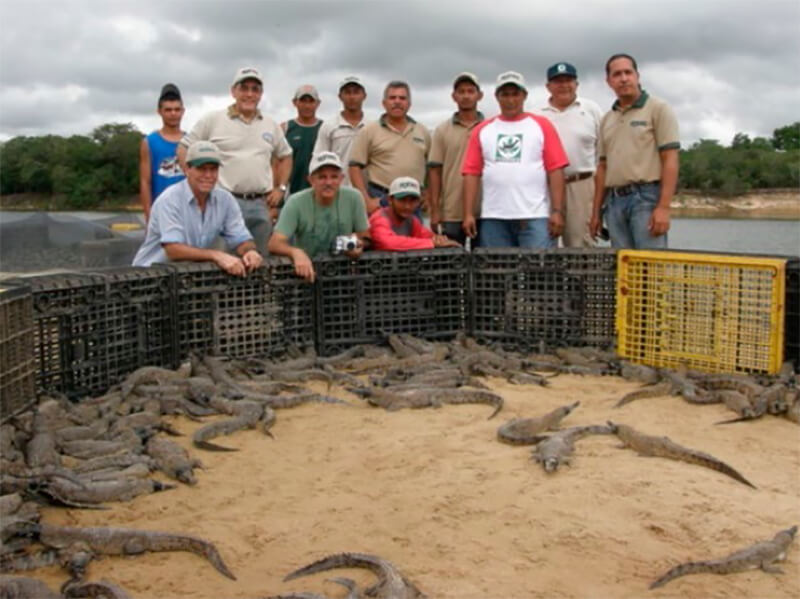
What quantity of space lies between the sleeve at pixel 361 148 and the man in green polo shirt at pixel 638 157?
2123 millimetres

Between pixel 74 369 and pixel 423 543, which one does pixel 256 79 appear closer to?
pixel 74 369

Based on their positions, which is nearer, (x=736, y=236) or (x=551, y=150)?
(x=551, y=150)

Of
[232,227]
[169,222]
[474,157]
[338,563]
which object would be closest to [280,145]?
[232,227]

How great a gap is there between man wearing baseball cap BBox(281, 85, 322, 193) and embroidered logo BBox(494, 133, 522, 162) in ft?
7.63

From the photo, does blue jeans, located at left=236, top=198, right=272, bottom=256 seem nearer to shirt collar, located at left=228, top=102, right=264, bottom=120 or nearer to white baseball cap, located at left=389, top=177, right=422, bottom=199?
shirt collar, located at left=228, top=102, right=264, bottom=120

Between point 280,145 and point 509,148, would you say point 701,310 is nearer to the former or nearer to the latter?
point 509,148

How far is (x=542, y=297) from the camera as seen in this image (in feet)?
24.0

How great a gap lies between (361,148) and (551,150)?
1.77m

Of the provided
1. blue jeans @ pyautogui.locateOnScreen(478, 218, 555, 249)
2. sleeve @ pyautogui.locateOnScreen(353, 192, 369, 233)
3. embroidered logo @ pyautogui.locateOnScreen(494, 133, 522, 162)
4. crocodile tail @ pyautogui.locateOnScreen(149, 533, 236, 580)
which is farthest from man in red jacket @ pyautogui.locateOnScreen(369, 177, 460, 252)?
crocodile tail @ pyautogui.locateOnScreen(149, 533, 236, 580)

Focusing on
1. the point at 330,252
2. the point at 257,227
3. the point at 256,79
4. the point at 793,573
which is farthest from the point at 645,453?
the point at 256,79

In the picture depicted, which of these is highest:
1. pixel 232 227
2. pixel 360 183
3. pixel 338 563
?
pixel 360 183

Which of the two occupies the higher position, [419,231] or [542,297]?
[419,231]

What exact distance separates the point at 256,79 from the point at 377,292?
7.50 feet

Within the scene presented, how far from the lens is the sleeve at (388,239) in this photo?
7.39m
